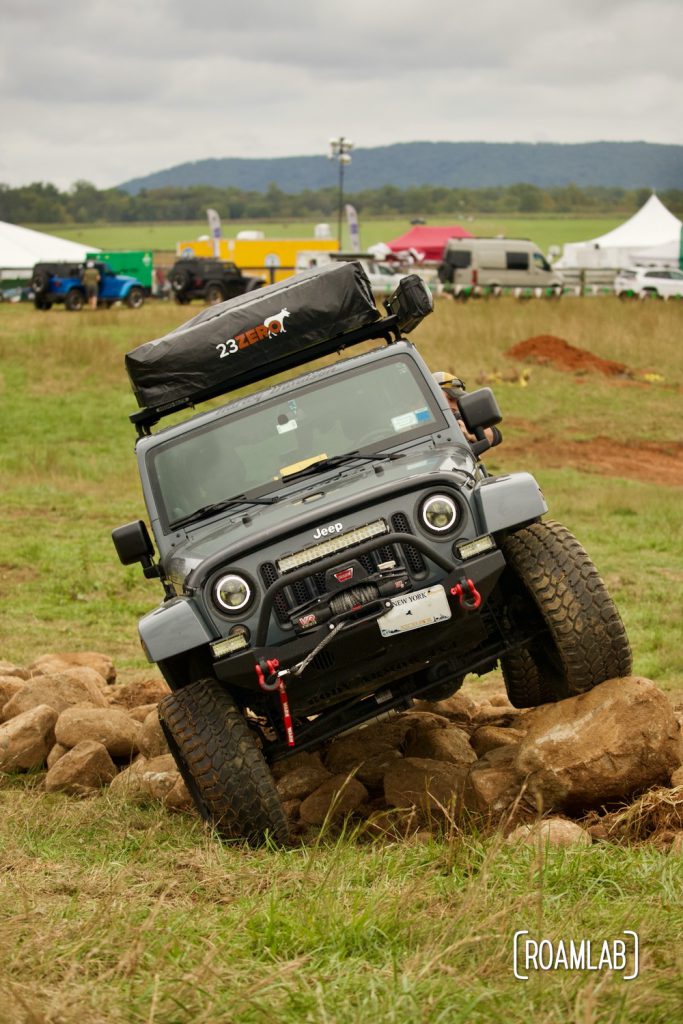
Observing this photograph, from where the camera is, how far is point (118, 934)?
156 inches

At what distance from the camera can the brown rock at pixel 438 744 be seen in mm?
6535

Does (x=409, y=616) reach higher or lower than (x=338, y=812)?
higher

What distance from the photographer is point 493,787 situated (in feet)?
18.7

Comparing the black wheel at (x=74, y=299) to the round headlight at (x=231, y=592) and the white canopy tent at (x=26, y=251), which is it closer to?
the white canopy tent at (x=26, y=251)

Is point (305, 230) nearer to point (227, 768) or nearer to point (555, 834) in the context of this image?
point (227, 768)

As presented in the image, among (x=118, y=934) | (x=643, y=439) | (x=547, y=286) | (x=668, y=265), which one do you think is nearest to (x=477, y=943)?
(x=118, y=934)

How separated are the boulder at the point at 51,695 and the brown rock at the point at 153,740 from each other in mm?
757

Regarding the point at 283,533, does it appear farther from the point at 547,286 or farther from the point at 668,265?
the point at 668,265

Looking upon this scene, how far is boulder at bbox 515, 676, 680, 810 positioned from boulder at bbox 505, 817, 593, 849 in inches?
10.0

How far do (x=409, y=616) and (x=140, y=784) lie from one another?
2.03 metres

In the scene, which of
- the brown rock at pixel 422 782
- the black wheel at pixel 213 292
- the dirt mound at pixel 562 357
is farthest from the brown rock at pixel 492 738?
the black wheel at pixel 213 292

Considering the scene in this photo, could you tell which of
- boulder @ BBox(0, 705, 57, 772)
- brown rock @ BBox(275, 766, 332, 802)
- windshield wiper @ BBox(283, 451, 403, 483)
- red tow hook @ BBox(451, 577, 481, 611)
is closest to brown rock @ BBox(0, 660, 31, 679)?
boulder @ BBox(0, 705, 57, 772)

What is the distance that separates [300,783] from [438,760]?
2.20 feet

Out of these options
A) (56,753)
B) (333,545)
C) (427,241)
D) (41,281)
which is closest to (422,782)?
(333,545)
